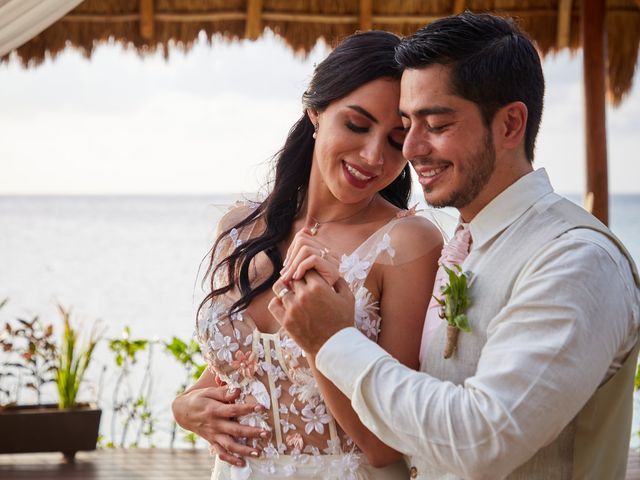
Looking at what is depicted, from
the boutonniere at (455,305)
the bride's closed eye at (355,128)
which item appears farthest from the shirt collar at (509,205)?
the bride's closed eye at (355,128)

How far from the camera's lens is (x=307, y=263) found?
1.81 m

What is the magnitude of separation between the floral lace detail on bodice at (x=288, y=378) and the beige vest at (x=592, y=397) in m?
0.40

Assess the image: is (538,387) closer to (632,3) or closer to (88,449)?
(88,449)

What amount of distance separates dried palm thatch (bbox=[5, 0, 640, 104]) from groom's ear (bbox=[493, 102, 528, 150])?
14.7ft

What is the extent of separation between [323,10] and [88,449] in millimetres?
3182

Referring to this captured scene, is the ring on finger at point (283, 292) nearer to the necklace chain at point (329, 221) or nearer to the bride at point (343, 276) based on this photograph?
the bride at point (343, 276)

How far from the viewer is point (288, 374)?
220 centimetres

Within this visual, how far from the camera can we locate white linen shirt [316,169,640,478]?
58.2 inches

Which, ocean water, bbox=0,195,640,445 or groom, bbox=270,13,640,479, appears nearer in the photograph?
groom, bbox=270,13,640,479

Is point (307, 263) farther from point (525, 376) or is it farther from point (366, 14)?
point (366, 14)

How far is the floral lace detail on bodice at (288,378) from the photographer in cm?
213

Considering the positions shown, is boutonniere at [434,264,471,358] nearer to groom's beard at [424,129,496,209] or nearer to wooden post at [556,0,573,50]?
groom's beard at [424,129,496,209]

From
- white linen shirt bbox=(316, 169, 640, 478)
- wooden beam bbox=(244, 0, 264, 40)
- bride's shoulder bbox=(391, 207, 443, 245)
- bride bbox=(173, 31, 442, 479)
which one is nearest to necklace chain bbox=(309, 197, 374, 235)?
bride bbox=(173, 31, 442, 479)

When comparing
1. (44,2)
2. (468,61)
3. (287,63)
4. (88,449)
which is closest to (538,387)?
(468,61)
